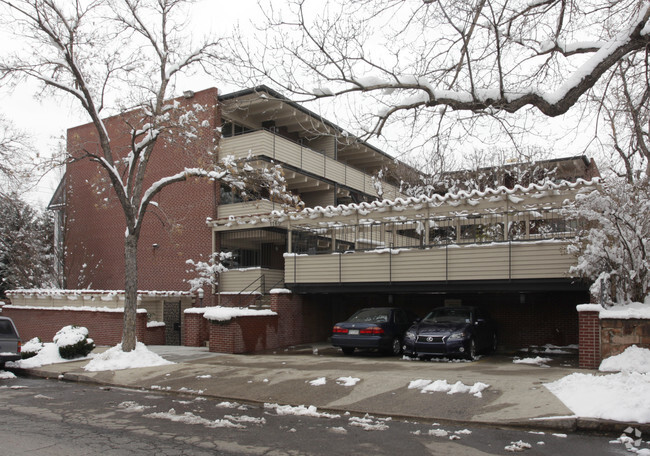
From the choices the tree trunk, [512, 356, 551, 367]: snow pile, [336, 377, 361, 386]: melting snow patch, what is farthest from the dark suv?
[512, 356, 551, 367]: snow pile

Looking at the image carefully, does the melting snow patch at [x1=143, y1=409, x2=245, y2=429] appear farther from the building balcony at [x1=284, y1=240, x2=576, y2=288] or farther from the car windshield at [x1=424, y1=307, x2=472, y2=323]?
the building balcony at [x1=284, y1=240, x2=576, y2=288]

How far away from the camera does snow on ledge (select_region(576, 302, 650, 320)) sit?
11141 mm

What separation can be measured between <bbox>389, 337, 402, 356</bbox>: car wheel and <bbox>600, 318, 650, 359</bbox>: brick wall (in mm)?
6328

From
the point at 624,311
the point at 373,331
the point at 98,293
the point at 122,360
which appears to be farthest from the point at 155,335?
the point at 624,311

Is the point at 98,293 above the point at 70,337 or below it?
above

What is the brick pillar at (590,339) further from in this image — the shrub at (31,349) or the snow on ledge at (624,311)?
the shrub at (31,349)

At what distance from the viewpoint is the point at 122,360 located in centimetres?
1519

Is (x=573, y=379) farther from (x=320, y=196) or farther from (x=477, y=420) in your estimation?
(x=320, y=196)

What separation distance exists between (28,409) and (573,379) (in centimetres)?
959

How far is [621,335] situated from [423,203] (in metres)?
7.88

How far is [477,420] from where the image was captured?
27.5ft

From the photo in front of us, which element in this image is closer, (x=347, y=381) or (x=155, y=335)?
(x=347, y=381)

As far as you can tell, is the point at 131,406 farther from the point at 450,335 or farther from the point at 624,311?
the point at 624,311

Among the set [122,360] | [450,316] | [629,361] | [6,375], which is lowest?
[6,375]
